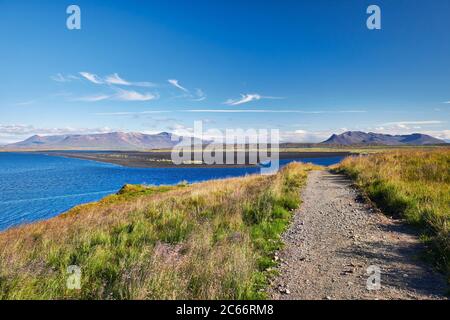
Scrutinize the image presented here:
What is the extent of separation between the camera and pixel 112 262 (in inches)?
257

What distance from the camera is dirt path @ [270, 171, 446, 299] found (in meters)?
4.88

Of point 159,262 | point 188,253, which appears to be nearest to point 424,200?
point 188,253

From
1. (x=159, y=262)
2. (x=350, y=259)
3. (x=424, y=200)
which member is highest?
(x=424, y=200)

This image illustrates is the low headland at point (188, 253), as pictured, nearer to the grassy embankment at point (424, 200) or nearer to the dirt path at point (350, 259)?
the grassy embankment at point (424, 200)

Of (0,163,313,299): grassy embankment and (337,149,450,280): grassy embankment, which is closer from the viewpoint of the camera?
(0,163,313,299): grassy embankment

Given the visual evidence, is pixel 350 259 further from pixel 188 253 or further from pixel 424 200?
pixel 424 200

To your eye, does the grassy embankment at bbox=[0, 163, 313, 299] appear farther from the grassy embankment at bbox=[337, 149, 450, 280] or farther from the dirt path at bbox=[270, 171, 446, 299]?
the grassy embankment at bbox=[337, 149, 450, 280]

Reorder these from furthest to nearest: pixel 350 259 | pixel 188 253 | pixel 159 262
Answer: pixel 188 253 → pixel 350 259 → pixel 159 262

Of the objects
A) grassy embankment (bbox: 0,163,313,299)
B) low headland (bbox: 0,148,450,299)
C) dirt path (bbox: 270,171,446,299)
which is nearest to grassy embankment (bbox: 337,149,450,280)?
low headland (bbox: 0,148,450,299)

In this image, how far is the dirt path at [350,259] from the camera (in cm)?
488

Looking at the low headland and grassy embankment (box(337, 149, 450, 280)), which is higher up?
grassy embankment (box(337, 149, 450, 280))

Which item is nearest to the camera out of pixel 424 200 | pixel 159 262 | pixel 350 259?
pixel 159 262

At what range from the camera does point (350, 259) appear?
6355 millimetres
